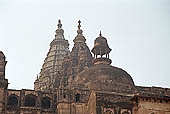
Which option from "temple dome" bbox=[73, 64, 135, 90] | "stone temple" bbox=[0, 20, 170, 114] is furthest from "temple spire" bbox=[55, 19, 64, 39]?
"temple dome" bbox=[73, 64, 135, 90]

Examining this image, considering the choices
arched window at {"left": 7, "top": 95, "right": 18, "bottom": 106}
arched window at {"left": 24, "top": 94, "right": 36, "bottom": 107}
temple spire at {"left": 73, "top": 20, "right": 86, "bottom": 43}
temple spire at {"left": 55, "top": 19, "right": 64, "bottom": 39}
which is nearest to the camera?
arched window at {"left": 7, "top": 95, "right": 18, "bottom": 106}

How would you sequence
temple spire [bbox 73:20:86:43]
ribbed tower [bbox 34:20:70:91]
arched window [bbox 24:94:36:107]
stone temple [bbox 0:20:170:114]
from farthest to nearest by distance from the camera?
temple spire [bbox 73:20:86:43]
ribbed tower [bbox 34:20:70:91]
arched window [bbox 24:94:36:107]
stone temple [bbox 0:20:170:114]

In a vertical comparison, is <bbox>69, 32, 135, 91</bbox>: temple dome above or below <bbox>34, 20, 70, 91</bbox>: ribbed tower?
below

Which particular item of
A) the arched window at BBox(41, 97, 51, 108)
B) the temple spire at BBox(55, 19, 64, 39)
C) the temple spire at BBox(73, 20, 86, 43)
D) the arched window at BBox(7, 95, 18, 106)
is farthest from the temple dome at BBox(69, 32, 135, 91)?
the temple spire at BBox(55, 19, 64, 39)

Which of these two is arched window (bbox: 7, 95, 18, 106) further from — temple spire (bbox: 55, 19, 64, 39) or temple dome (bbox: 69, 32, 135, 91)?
temple spire (bbox: 55, 19, 64, 39)

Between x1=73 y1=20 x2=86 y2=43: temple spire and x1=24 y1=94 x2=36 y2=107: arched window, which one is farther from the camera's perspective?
x1=73 y1=20 x2=86 y2=43: temple spire

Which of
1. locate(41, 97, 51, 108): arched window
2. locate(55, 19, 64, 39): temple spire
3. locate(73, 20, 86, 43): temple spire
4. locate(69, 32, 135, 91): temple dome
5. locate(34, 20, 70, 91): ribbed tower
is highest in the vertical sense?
locate(55, 19, 64, 39): temple spire

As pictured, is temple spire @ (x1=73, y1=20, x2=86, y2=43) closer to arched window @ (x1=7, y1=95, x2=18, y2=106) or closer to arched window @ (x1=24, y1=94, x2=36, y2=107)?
arched window @ (x1=24, y1=94, x2=36, y2=107)

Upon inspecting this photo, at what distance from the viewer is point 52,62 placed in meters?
54.6

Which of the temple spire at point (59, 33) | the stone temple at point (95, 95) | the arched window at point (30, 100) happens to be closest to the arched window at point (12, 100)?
the stone temple at point (95, 95)

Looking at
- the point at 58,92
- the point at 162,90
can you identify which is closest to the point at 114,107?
the point at 58,92

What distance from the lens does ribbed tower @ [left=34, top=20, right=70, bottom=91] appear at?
52.4m

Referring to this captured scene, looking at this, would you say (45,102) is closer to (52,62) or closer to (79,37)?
(52,62)

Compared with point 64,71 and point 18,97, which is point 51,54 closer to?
point 64,71
